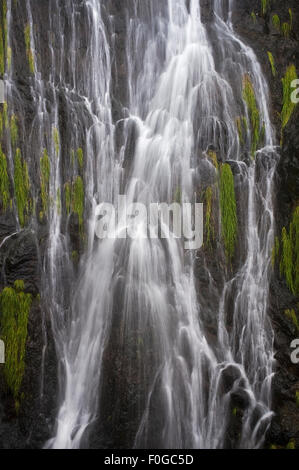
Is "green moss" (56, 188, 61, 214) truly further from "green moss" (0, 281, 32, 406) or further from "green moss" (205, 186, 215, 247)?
"green moss" (205, 186, 215, 247)

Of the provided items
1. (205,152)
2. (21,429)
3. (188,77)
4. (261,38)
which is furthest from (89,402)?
(261,38)

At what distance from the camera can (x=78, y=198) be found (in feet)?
25.4

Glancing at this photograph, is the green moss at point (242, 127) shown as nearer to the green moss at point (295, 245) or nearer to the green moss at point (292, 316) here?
the green moss at point (295, 245)

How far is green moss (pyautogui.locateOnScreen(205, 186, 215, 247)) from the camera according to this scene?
7.81m

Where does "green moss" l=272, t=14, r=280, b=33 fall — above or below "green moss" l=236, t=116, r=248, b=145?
above

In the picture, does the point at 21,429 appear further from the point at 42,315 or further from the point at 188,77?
the point at 188,77

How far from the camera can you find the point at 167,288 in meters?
7.48

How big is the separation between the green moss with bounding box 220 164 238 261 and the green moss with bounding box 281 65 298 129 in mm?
1595

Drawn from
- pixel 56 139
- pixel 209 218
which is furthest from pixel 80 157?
pixel 209 218

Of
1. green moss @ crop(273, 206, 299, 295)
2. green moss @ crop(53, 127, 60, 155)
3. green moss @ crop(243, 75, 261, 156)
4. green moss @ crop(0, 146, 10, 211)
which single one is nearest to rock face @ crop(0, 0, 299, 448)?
green moss @ crop(273, 206, 299, 295)

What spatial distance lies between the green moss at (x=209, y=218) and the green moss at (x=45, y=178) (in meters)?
2.63

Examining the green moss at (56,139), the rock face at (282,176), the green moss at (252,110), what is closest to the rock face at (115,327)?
the rock face at (282,176)

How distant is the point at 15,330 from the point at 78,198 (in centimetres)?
230

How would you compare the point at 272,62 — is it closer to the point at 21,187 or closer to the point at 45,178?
the point at 45,178
